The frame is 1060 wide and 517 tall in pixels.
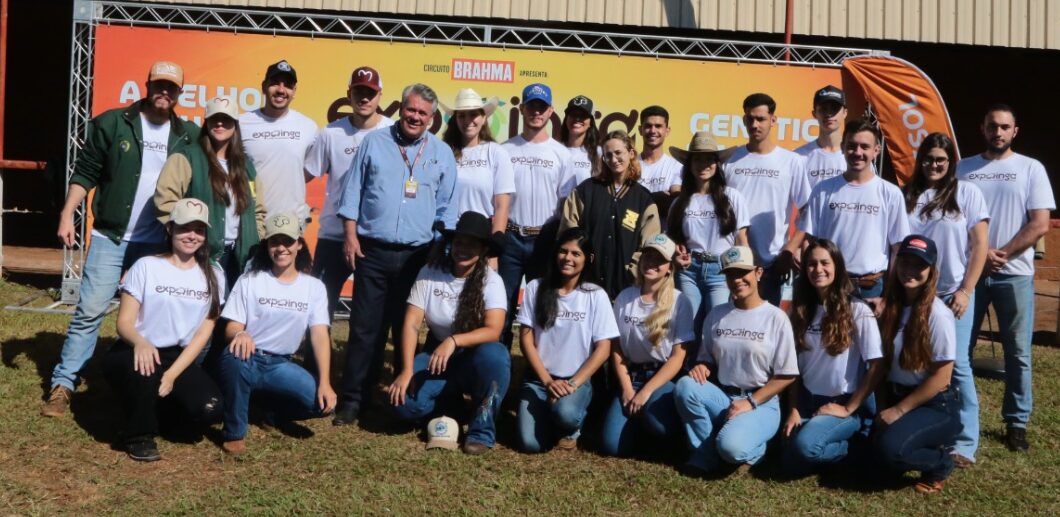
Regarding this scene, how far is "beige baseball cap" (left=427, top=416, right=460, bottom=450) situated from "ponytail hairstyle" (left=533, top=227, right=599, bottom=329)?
725 millimetres

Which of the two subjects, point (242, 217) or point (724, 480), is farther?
point (242, 217)

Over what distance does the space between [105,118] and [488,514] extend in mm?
3155

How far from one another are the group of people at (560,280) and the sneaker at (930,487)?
0.04 feet

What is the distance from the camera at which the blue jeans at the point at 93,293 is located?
6090mm

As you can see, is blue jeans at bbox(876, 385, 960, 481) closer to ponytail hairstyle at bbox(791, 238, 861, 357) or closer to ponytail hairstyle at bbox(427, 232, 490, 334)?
ponytail hairstyle at bbox(791, 238, 861, 357)

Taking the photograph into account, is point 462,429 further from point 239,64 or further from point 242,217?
point 239,64

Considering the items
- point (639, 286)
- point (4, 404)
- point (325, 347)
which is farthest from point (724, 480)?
point (4, 404)

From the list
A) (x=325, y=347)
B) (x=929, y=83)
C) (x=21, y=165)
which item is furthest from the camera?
(x=21, y=165)

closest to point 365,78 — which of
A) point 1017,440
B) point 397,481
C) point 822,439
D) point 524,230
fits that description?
point 524,230

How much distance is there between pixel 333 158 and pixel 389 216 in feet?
2.50

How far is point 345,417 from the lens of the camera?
20.1 ft

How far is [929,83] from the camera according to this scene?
8852mm

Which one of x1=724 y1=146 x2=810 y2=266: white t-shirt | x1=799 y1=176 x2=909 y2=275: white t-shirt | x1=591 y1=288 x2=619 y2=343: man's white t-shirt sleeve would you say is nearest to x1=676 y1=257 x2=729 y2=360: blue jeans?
x1=724 y1=146 x2=810 y2=266: white t-shirt

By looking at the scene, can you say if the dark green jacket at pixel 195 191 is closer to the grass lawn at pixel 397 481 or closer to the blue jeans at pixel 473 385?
the grass lawn at pixel 397 481
